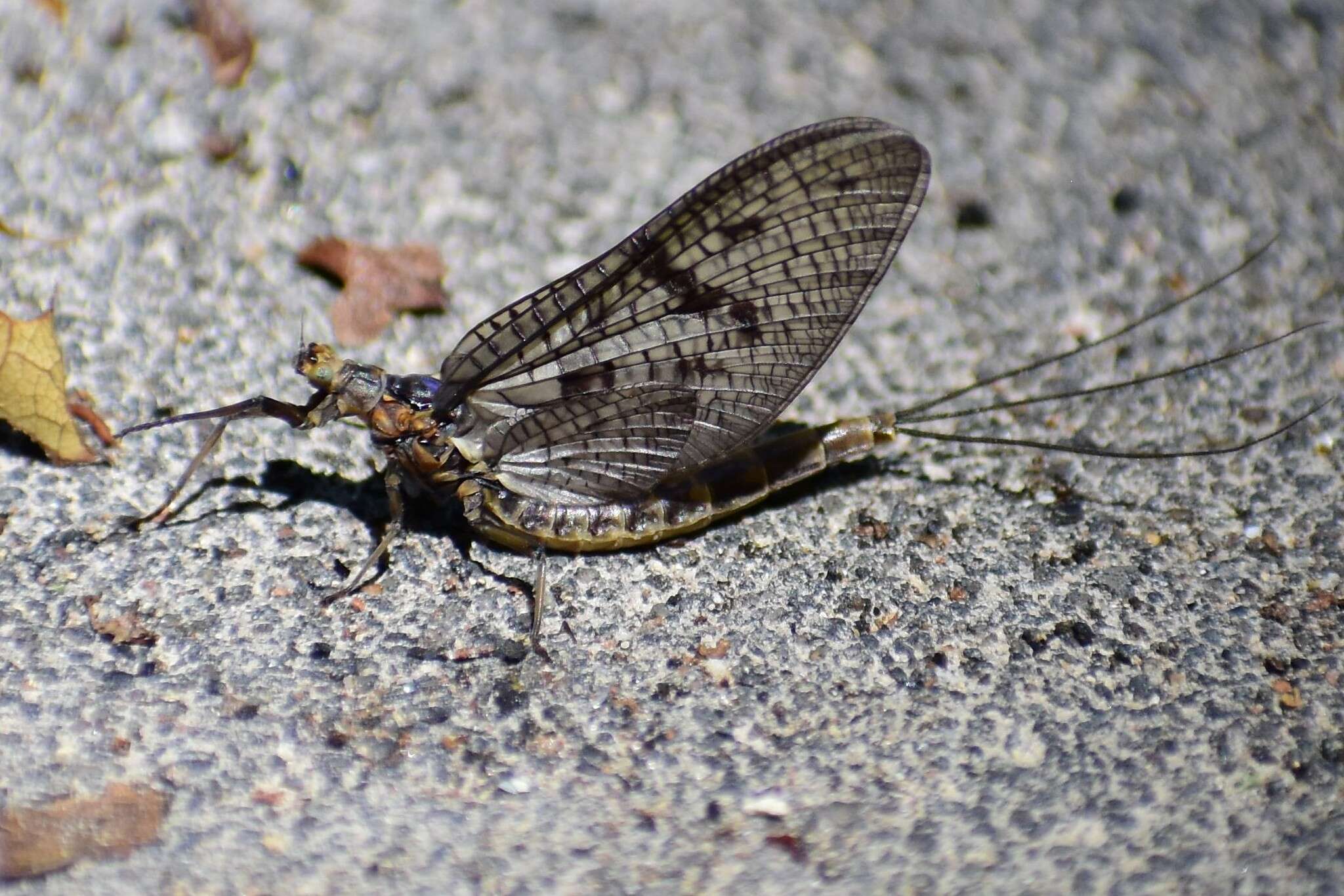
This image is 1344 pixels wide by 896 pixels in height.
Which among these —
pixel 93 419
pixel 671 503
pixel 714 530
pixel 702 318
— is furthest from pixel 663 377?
pixel 93 419

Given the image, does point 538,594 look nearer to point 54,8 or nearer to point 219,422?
point 219,422

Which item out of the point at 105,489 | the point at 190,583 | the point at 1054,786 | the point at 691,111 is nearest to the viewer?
the point at 1054,786

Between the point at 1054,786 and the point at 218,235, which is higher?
the point at 218,235

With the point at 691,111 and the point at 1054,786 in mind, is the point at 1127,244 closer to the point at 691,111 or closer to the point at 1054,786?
the point at 691,111

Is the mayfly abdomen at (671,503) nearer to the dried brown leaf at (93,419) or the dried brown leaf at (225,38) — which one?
the dried brown leaf at (93,419)

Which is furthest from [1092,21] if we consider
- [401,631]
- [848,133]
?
[401,631]

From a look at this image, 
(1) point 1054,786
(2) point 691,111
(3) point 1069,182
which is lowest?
(1) point 1054,786
